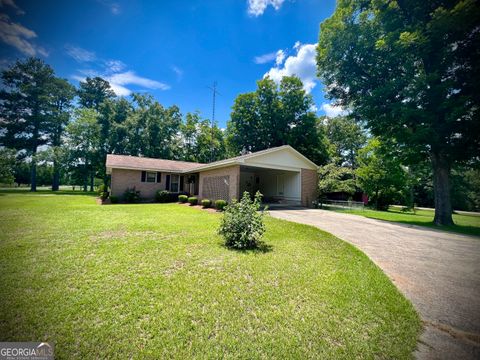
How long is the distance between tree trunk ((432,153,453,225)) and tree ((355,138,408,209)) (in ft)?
20.4

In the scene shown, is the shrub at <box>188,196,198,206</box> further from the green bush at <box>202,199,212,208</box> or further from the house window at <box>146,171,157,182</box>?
the house window at <box>146,171,157,182</box>

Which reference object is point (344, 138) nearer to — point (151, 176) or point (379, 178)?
point (379, 178)

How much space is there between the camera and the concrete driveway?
2.23 metres

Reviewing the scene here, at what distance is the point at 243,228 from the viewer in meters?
5.39

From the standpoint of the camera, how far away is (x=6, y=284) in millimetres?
2990

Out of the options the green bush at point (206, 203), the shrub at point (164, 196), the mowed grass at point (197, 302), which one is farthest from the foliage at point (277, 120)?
the mowed grass at point (197, 302)

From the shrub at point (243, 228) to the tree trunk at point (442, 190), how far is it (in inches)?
441

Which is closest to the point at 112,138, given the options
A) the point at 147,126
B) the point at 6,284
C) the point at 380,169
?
the point at 147,126

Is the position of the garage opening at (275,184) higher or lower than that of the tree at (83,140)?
lower

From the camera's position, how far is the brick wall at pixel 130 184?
16688 millimetres

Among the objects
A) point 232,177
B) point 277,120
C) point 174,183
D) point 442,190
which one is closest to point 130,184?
→ point 174,183

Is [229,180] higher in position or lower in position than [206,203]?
higher

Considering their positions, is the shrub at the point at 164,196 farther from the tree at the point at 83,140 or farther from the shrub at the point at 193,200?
the tree at the point at 83,140

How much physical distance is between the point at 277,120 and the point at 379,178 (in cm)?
1535
